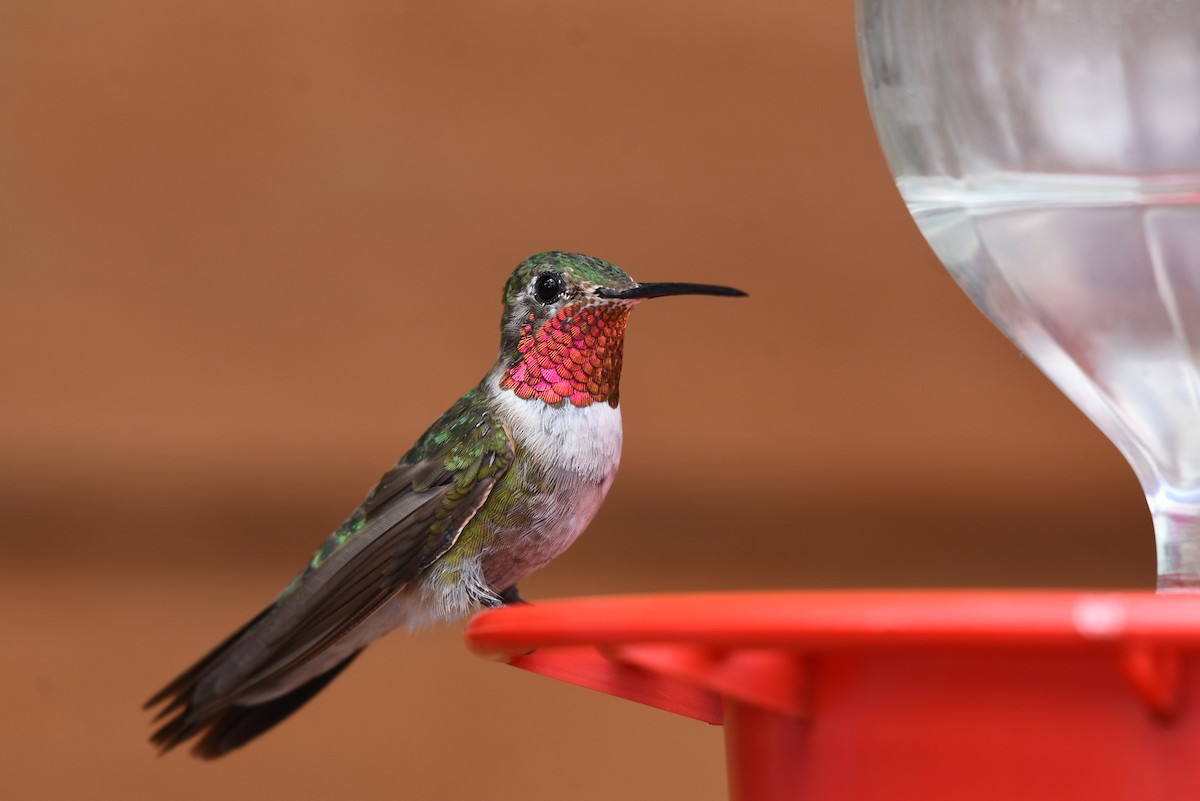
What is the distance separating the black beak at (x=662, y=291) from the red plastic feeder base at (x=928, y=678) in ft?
1.53

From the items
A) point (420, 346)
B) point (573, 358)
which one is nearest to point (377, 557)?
point (573, 358)

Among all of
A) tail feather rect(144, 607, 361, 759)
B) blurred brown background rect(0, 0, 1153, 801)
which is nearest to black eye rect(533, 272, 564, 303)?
tail feather rect(144, 607, 361, 759)

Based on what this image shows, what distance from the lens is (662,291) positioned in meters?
1.22

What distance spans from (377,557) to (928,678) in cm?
67

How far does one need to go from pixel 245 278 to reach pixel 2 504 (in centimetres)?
51

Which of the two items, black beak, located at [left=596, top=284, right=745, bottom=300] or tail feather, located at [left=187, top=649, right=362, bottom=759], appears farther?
tail feather, located at [left=187, top=649, right=362, bottom=759]

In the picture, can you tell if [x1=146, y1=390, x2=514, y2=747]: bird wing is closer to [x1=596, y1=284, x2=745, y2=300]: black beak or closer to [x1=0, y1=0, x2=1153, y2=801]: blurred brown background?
[x1=596, y1=284, x2=745, y2=300]: black beak

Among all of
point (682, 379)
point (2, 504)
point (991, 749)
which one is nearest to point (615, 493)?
point (682, 379)

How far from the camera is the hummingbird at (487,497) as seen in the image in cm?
124

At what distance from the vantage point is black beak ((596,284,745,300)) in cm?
115

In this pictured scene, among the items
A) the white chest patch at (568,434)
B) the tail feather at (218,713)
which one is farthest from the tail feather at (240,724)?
the white chest patch at (568,434)

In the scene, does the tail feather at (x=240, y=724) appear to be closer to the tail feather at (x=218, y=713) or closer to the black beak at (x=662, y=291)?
the tail feather at (x=218, y=713)

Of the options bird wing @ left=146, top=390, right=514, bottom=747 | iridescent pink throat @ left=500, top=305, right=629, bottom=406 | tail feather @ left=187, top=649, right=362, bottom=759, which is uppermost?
iridescent pink throat @ left=500, top=305, right=629, bottom=406

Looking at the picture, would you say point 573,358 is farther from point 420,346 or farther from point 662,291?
point 420,346
